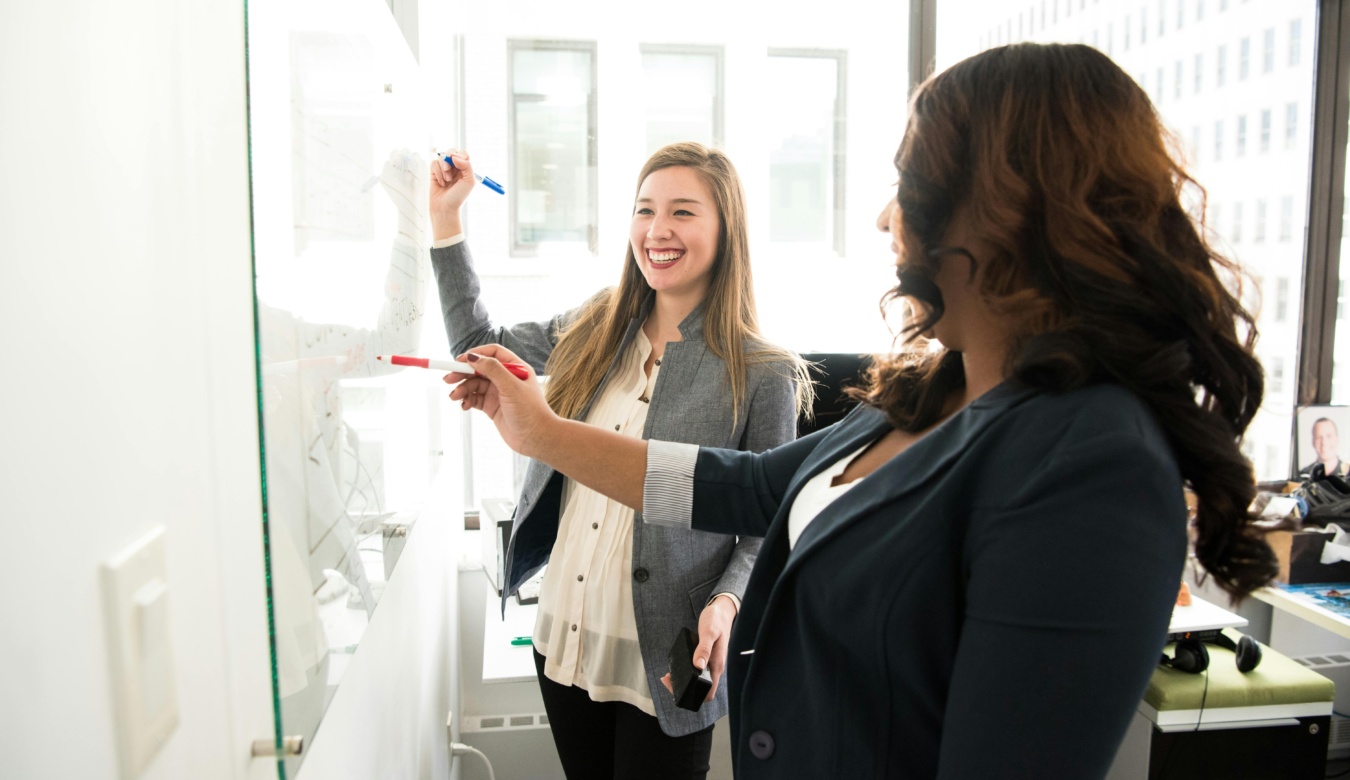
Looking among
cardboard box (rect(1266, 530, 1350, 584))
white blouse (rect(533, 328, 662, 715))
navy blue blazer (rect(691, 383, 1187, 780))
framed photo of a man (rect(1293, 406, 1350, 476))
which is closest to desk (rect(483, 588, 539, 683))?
white blouse (rect(533, 328, 662, 715))

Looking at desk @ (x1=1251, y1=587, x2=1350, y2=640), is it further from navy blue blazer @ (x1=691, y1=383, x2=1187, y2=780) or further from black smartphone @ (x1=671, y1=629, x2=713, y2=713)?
navy blue blazer @ (x1=691, y1=383, x2=1187, y2=780)

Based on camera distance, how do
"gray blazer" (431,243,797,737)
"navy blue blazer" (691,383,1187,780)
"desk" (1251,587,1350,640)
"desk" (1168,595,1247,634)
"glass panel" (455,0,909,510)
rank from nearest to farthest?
"navy blue blazer" (691,383,1187,780) < "gray blazer" (431,243,797,737) < "desk" (1251,587,1350,640) < "desk" (1168,595,1247,634) < "glass panel" (455,0,909,510)

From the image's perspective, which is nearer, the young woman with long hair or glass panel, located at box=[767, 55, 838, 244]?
the young woman with long hair

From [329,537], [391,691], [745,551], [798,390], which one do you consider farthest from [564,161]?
[329,537]

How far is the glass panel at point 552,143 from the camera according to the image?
8.63 feet

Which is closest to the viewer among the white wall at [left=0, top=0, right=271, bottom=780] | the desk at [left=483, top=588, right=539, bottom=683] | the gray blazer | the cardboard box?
the white wall at [left=0, top=0, right=271, bottom=780]

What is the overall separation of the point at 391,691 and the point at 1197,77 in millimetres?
3201

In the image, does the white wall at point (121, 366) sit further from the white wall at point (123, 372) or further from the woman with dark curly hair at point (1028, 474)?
the woman with dark curly hair at point (1028, 474)

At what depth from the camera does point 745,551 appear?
1.43 meters

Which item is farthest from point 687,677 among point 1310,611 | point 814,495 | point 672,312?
point 1310,611

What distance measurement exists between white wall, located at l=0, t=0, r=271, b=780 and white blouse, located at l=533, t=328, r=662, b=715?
82 cm

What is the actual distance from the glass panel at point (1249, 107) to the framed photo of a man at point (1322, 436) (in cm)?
9

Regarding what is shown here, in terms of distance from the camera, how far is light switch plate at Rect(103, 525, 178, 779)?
16.5 inches

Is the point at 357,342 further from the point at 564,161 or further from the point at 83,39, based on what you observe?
the point at 564,161
